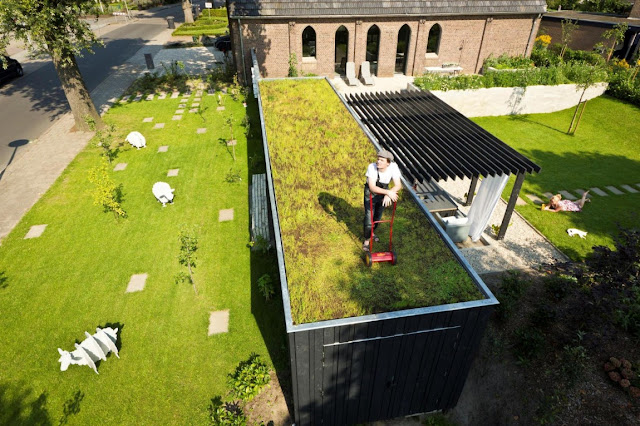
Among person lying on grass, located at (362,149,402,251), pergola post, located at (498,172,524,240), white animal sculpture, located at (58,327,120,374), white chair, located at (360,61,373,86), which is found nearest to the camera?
person lying on grass, located at (362,149,402,251)

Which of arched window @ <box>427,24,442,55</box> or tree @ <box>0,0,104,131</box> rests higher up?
tree @ <box>0,0,104,131</box>

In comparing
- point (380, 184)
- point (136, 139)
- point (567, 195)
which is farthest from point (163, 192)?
point (567, 195)

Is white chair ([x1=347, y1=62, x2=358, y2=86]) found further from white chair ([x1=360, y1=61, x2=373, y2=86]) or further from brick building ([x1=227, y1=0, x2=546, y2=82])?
white chair ([x1=360, y1=61, x2=373, y2=86])

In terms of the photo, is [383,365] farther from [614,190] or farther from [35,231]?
[614,190]

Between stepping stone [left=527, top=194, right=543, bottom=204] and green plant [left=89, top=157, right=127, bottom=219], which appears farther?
stepping stone [left=527, top=194, right=543, bottom=204]

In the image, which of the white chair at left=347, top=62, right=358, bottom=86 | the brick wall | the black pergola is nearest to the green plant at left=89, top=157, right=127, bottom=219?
the black pergola

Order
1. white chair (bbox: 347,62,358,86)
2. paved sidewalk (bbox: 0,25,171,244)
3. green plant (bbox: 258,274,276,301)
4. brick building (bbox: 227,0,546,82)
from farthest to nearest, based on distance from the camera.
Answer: white chair (bbox: 347,62,358,86) < brick building (bbox: 227,0,546,82) < paved sidewalk (bbox: 0,25,171,244) < green plant (bbox: 258,274,276,301)

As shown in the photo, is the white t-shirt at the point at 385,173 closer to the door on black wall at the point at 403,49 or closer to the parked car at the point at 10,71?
the door on black wall at the point at 403,49
